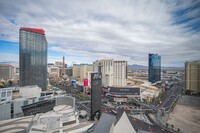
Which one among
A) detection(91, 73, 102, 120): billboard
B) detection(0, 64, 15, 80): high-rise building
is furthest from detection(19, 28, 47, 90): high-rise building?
detection(91, 73, 102, 120): billboard

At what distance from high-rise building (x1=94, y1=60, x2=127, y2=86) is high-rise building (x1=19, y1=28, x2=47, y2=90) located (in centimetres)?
956

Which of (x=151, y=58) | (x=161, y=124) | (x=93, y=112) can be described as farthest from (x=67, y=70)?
(x=161, y=124)

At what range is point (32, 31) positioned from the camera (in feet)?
47.3

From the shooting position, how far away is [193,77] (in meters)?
14.2

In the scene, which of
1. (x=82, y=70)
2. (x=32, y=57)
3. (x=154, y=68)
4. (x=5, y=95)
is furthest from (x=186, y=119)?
(x=82, y=70)

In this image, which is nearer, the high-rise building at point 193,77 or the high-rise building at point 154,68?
the high-rise building at point 193,77

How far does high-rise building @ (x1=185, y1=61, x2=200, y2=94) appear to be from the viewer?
14.0 m

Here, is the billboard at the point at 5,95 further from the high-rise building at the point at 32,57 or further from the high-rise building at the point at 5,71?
the high-rise building at the point at 5,71

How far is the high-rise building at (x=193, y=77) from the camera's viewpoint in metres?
14.0

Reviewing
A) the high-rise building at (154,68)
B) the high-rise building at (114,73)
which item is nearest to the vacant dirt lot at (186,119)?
the high-rise building at (114,73)

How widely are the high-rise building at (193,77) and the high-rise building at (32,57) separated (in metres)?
21.4

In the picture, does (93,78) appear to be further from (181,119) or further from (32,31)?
(32,31)

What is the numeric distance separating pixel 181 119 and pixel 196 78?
956cm

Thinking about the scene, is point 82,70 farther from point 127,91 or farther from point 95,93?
point 95,93
